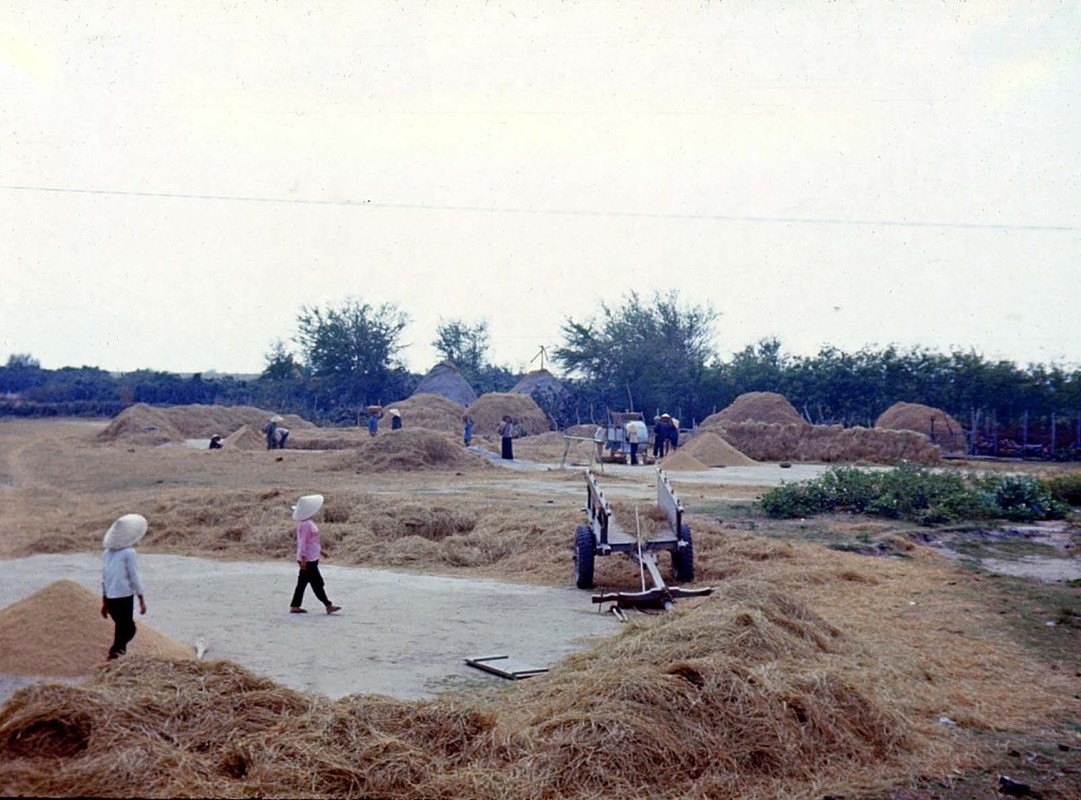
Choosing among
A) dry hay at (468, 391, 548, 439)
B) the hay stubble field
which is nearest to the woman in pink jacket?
the hay stubble field

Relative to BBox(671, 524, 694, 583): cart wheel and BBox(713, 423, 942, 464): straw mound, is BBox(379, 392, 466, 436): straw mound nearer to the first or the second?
BBox(713, 423, 942, 464): straw mound

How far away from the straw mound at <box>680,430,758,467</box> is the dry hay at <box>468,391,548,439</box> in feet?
57.0

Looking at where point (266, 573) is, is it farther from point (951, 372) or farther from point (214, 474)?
point (951, 372)

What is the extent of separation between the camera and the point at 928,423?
43.6 m

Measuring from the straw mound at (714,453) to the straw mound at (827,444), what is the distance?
4088 millimetres

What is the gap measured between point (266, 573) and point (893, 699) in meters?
8.50

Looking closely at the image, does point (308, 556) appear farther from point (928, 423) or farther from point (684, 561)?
point (928, 423)

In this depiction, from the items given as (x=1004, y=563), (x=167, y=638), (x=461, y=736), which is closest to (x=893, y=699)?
(x=461, y=736)

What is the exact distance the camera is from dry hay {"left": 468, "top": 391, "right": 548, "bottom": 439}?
53062 millimetres

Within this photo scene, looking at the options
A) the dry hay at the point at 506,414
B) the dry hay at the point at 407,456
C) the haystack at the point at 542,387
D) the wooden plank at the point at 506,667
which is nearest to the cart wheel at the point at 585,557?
the wooden plank at the point at 506,667

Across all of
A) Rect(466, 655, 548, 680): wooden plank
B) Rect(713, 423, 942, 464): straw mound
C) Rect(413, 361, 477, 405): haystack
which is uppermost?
Rect(413, 361, 477, 405): haystack

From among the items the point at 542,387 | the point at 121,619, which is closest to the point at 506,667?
the point at 121,619

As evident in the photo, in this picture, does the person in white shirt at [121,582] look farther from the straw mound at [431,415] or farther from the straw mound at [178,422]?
the straw mound at [431,415]

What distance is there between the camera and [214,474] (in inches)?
1126
